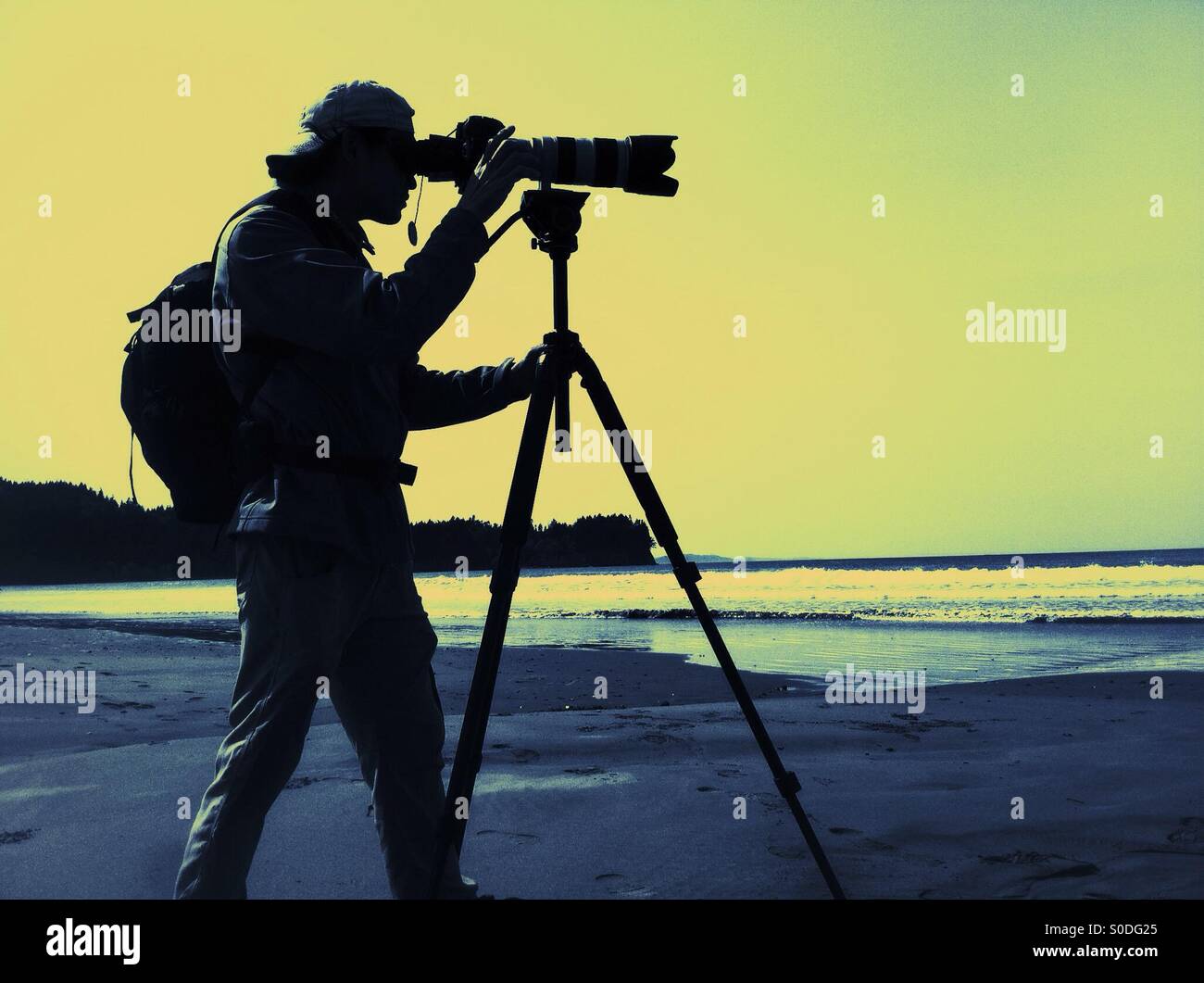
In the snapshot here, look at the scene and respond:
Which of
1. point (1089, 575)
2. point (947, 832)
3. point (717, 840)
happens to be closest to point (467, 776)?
point (717, 840)

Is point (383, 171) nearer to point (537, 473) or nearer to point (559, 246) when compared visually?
point (559, 246)

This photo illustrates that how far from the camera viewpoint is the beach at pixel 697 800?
274cm

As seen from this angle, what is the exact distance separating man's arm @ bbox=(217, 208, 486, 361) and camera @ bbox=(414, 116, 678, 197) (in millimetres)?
338

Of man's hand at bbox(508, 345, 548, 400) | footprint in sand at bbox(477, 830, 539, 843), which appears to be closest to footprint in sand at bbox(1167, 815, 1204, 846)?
footprint in sand at bbox(477, 830, 539, 843)

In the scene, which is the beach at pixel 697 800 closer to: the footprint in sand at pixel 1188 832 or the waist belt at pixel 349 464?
the footprint in sand at pixel 1188 832

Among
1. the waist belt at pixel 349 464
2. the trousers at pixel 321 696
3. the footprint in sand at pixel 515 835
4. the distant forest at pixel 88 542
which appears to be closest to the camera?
the trousers at pixel 321 696

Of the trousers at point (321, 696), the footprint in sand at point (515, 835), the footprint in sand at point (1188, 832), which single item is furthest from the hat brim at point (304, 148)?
the footprint in sand at point (1188, 832)

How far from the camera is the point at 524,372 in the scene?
92.7 inches

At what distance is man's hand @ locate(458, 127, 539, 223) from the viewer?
2.01 meters

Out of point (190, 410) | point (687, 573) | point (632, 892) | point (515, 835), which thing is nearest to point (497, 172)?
point (190, 410)

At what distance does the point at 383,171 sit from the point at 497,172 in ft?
0.95
